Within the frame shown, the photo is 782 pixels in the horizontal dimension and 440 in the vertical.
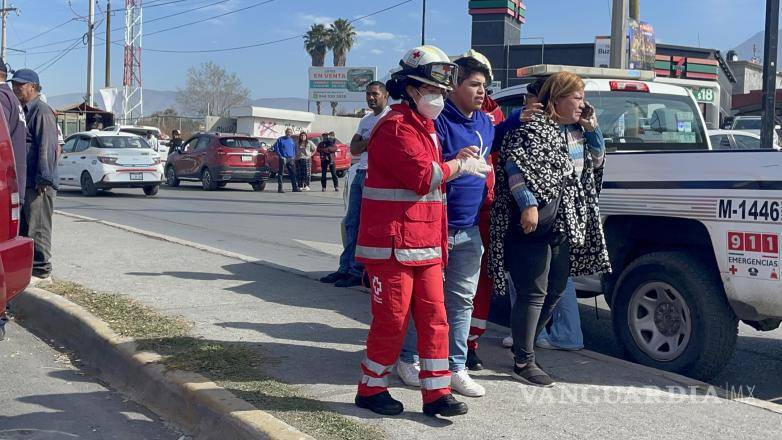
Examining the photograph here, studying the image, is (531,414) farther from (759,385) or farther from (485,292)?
(759,385)

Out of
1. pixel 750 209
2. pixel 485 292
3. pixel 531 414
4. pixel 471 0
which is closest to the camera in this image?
pixel 531 414

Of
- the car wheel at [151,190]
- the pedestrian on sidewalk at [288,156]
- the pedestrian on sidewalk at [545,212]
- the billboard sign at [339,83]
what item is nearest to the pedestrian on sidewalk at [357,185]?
the pedestrian on sidewalk at [545,212]

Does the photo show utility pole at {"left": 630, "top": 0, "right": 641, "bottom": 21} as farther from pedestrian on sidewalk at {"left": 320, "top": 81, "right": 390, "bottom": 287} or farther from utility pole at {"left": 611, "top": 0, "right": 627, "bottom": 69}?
pedestrian on sidewalk at {"left": 320, "top": 81, "right": 390, "bottom": 287}

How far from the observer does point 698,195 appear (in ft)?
16.6

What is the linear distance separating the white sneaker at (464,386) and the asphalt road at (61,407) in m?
1.49

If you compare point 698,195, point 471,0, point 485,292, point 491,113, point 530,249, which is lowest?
point 485,292

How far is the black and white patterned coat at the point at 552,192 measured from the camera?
4.73 m

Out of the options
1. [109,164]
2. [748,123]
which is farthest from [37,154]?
[748,123]

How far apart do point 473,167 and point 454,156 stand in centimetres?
30

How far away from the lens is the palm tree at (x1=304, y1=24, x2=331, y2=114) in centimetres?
6781

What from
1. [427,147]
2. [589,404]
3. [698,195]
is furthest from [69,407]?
[698,195]

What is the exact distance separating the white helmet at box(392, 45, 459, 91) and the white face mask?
2.2 inches

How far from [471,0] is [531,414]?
3812 centimetres

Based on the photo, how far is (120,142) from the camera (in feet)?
67.9
